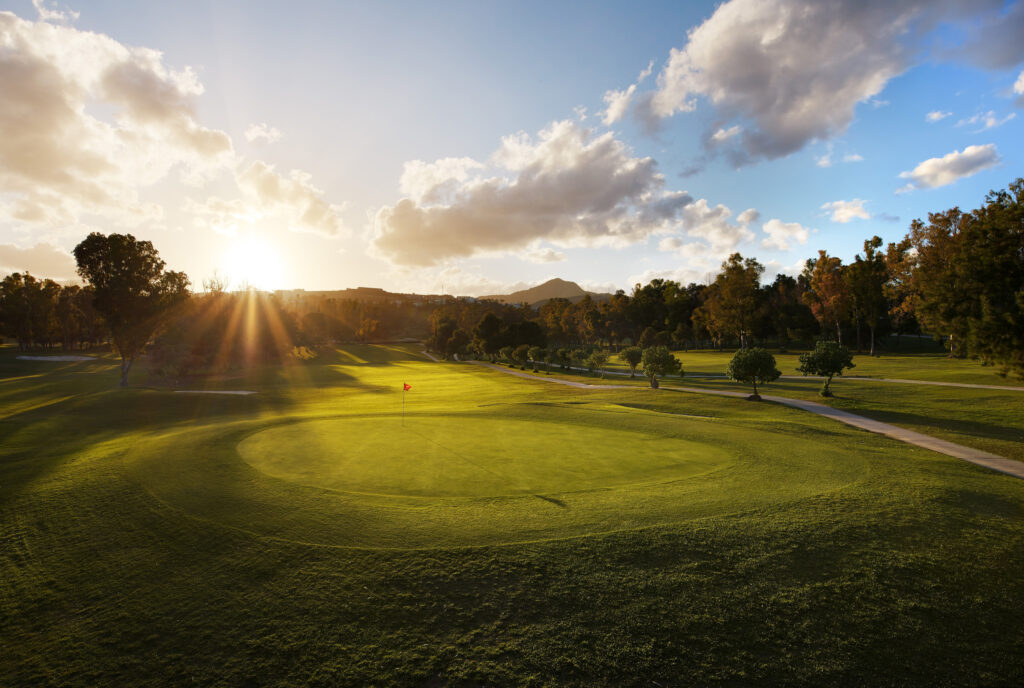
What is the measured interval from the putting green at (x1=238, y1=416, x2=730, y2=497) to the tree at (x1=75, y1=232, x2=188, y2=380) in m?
32.1

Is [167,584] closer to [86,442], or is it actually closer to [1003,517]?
[86,442]

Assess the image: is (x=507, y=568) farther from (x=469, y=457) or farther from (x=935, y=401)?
(x=935, y=401)

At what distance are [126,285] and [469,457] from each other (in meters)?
41.4

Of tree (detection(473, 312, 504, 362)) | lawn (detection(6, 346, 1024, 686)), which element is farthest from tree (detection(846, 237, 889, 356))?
lawn (detection(6, 346, 1024, 686))

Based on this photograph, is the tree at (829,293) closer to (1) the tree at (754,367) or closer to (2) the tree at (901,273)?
(2) the tree at (901,273)

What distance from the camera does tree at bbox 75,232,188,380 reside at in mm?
37531

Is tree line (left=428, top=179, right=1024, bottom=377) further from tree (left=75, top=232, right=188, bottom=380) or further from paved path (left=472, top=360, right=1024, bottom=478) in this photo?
tree (left=75, top=232, right=188, bottom=380)

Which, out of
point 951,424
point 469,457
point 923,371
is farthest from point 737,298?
point 469,457

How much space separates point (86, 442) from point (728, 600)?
21621 millimetres

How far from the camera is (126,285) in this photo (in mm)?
38406

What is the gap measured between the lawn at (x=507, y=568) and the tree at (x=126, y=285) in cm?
3098

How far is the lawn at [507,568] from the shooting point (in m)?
5.53

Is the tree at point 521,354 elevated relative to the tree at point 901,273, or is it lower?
lower

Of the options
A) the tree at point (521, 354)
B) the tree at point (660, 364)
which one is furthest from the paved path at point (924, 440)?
the tree at point (521, 354)
